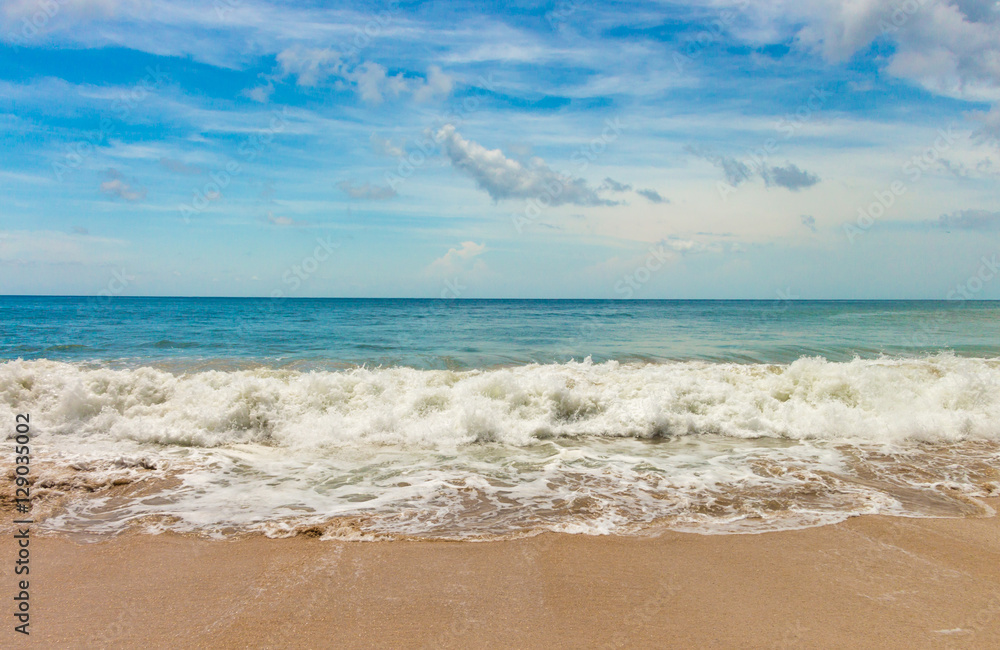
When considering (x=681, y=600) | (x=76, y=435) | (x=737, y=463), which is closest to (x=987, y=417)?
(x=737, y=463)

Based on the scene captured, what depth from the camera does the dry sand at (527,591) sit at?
142 inches

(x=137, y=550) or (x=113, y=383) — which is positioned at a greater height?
(x=113, y=383)

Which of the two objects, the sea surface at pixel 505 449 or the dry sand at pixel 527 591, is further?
the sea surface at pixel 505 449

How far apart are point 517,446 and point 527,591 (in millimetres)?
4743

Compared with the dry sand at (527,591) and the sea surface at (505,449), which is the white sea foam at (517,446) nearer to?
the sea surface at (505,449)

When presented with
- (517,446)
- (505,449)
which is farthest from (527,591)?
(517,446)

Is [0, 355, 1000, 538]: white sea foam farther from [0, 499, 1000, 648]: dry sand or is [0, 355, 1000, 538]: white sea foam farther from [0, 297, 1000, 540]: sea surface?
[0, 499, 1000, 648]: dry sand

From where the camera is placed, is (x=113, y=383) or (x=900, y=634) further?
(x=113, y=383)

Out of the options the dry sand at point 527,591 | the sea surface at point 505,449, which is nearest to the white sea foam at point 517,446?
the sea surface at point 505,449

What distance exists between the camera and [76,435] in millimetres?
8953

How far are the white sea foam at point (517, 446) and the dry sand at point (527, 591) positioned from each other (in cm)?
48

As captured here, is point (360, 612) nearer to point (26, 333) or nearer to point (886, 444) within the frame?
point (886, 444)

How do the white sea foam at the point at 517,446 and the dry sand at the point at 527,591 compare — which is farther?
the white sea foam at the point at 517,446

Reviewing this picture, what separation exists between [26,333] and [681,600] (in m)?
35.7
